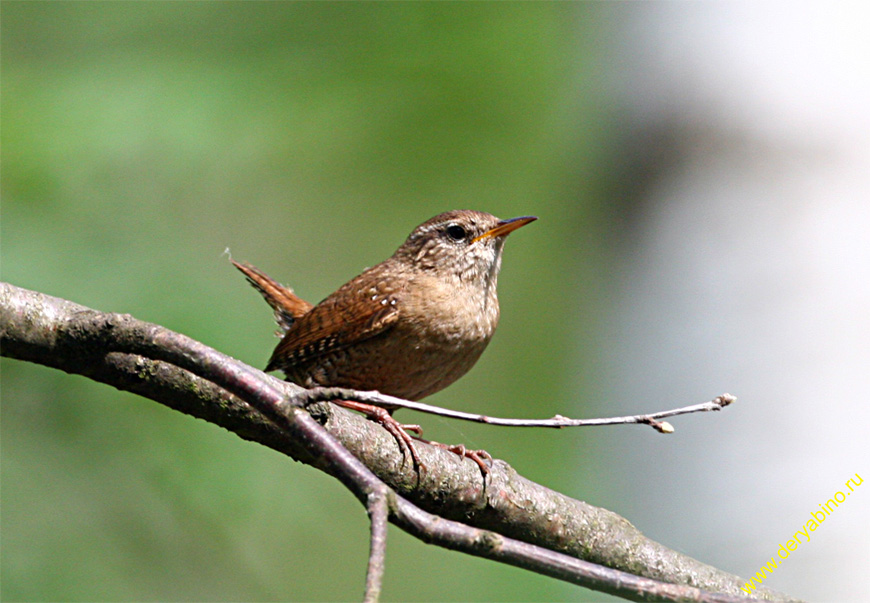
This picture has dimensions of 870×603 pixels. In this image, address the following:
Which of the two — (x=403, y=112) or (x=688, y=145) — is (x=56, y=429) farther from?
(x=688, y=145)

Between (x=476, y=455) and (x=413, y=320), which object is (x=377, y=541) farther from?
(x=413, y=320)

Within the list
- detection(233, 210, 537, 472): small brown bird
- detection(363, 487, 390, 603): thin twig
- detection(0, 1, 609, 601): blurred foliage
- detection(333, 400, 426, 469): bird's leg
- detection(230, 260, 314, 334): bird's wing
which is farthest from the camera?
detection(230, 260, 314, 334): bird's wing

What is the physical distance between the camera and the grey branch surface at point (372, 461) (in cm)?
105

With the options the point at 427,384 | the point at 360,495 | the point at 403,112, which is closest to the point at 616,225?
the point at 403,112

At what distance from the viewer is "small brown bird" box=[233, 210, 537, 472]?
2404 mm

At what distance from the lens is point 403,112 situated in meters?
4.87

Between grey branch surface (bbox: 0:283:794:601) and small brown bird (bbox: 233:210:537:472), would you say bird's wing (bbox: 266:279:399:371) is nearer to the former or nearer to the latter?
small brown bird (bbox: 233:210:537:472)

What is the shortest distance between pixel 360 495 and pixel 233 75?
3758mm

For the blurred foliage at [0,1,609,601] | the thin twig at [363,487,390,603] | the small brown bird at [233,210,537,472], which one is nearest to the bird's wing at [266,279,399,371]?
the small brown bird at [233,210,537,472]

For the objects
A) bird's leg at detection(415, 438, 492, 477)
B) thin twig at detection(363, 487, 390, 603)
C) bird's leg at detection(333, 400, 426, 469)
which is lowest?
bird's leg at detection(415, 438, 492, 477)

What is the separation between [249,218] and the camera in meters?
4.88

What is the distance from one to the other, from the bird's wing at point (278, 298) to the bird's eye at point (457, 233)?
0.83m

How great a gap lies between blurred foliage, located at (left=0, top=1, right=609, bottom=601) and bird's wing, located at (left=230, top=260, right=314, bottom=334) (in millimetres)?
91

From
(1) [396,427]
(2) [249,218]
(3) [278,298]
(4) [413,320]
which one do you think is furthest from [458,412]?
(2) [249,218]
